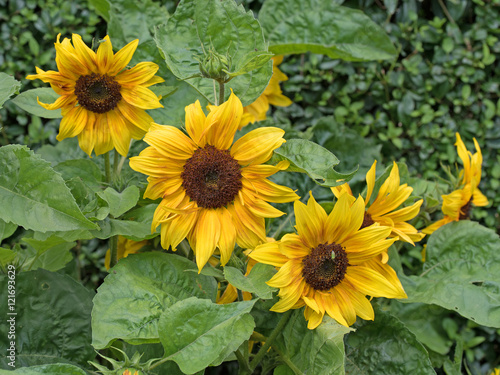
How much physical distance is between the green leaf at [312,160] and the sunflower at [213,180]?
3 centimetres

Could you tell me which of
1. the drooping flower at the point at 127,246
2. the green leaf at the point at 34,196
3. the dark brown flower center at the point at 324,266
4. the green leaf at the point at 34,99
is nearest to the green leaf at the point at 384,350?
the dark brown flower center at the point at 324,266

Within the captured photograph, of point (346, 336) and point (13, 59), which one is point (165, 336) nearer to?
point (346, 336)

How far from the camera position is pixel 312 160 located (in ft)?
2.71

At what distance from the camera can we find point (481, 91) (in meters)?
1.65

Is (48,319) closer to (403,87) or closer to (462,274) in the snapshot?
(462,274)

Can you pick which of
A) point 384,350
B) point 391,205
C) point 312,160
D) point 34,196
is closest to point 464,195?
point 391,205

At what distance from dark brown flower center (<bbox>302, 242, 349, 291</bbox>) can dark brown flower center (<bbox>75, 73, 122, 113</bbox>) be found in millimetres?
439

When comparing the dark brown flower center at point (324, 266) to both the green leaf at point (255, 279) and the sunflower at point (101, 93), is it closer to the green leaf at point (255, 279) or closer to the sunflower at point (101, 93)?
the green leaf at point (255, 279)

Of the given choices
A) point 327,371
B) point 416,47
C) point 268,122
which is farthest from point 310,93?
point 327,371

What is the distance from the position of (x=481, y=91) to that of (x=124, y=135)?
1.19 metres

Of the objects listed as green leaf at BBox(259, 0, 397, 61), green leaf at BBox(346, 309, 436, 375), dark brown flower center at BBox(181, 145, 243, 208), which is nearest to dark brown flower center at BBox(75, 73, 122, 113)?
dark brown flower center at BBox(181, 145, 243, 208)

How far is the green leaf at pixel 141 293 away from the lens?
817 mm

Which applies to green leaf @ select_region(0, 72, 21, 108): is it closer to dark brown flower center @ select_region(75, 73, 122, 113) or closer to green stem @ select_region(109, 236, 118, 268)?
dark brown flower center @ select_region(75, 73, 122, 113)

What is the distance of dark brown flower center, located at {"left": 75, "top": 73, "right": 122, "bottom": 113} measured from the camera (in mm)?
917
